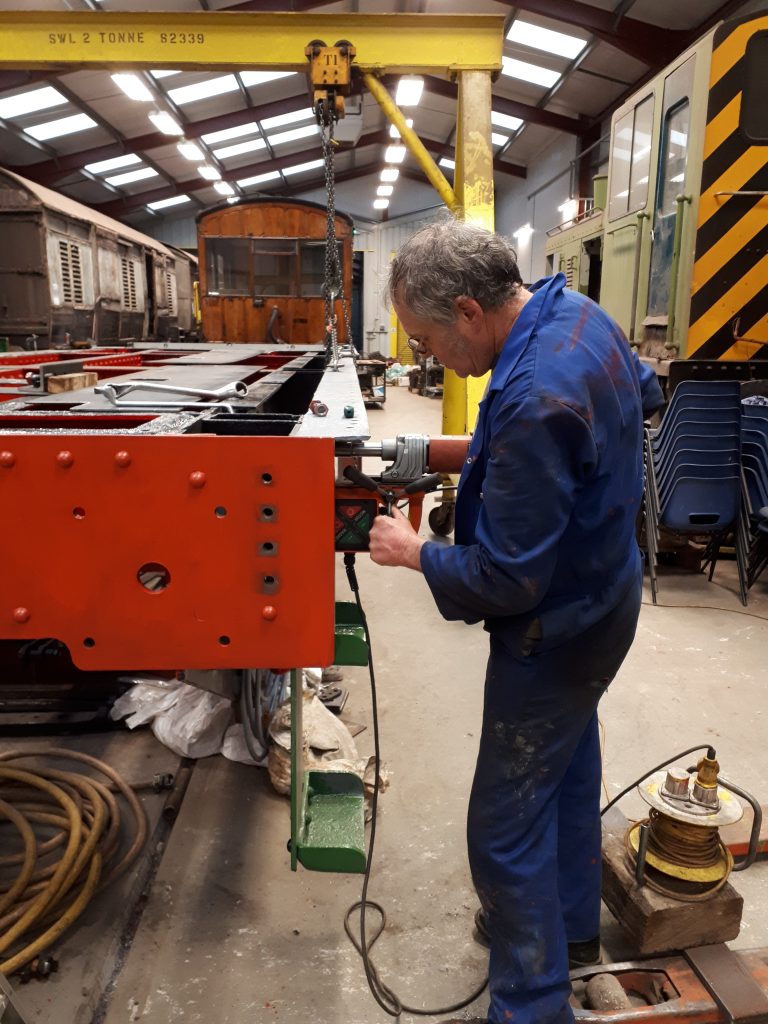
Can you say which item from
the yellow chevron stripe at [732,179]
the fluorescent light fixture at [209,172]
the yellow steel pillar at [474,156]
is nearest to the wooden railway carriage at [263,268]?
the yellow steel pillar at [474,156]

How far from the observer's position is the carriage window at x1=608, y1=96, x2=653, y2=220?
16.4ft

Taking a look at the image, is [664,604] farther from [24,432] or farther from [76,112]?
[76,112]

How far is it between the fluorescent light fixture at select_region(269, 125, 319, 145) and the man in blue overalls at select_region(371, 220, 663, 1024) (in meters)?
16.1

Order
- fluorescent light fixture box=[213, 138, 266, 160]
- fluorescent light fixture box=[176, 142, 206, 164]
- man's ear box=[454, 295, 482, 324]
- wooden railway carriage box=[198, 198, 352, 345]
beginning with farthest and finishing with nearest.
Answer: fluorescent light fixture box=[213, 138, 266, 160], fluorescent light fixture box=[176, 142, 206, 164], wooden railway carriage box=[198, 198, 352, 345], man's ear box=[454, 295, 482, 324]

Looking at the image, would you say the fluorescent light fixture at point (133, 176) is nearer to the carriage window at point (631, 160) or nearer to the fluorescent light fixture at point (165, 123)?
the fluorescent light fixture at point (165, 123)

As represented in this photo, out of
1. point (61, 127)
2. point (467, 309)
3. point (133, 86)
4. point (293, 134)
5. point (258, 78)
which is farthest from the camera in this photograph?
point (293, 134)

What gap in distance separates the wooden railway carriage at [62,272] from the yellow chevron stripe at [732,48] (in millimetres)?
5668

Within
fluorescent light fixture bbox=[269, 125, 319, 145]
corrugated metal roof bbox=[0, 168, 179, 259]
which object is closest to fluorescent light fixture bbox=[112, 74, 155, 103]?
corrugated metal roof bbox=[0, 168, 179, 259]

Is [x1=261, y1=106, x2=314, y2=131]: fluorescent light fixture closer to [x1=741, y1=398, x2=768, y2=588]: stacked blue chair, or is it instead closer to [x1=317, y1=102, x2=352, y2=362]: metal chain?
[x1=317, y1=102, x2=352, y2=362]: metal chain

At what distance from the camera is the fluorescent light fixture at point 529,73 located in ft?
38.1

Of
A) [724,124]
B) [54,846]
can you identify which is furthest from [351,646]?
[724,124]

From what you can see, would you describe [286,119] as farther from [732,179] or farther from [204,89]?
[732,179]

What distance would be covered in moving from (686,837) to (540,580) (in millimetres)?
850

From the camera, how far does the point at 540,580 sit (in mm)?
1219
